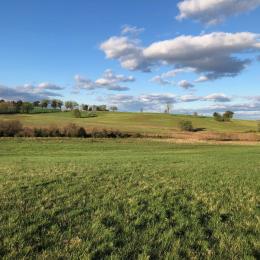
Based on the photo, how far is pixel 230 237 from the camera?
6.38 metres

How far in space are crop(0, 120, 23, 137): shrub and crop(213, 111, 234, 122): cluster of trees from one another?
97456mm

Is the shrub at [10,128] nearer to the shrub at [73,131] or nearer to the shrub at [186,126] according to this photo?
the shrub at [73,131]

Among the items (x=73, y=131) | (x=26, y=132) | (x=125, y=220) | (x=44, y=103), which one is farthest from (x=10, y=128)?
(x=44, y=103)

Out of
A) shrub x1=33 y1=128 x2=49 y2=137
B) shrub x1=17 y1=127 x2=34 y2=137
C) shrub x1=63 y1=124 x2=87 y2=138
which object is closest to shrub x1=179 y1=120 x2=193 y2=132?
shrub x1=63 y1=124 x2=87 y2=138

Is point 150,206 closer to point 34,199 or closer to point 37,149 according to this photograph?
point 34,199

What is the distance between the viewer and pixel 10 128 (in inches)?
1962

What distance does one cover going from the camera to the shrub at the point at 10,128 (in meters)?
49.2

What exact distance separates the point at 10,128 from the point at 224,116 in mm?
102154

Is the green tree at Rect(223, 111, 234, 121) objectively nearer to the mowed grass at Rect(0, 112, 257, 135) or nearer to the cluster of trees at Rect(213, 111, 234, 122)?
the cluster of trees at Rect(213, 111, 234, 122)

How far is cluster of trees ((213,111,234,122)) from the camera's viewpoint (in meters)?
Result: 132

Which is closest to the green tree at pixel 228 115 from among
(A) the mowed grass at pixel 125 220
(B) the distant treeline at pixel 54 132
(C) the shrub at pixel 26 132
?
(B) the distant treeline at pixel 54 132

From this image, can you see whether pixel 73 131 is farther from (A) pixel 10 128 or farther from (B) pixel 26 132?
(A) pixel 10 128

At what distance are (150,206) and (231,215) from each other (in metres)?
2.01

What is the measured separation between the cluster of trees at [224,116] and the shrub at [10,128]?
3837 inches
